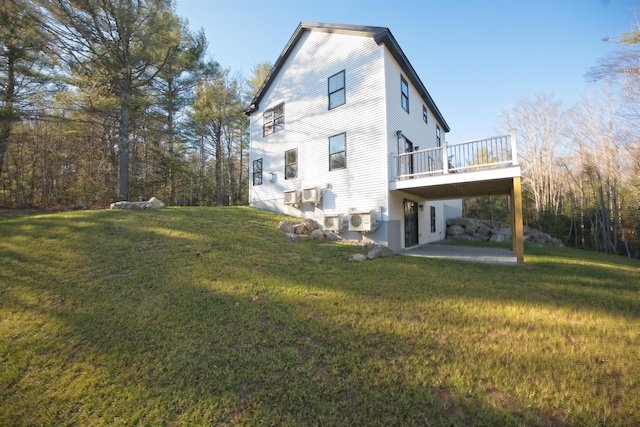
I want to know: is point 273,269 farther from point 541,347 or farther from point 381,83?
point 381,83

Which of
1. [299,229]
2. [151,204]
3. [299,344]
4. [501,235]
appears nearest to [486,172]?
[299,229]

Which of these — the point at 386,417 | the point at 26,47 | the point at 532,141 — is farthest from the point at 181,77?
the point at 532,141

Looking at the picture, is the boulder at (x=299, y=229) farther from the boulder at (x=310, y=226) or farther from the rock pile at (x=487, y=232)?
the rock pile at (x=487, y=232)

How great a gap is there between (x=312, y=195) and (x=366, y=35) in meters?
5.98

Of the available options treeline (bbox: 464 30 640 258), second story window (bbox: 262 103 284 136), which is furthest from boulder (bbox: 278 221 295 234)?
treeline (bbox: 464 30 640 258)

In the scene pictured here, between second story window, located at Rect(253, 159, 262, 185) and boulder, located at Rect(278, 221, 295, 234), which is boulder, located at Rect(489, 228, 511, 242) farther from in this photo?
second story window, located at Rect(253, 159, 262, 185)

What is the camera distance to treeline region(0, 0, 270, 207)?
10.8 meters

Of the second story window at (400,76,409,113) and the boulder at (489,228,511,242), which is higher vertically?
the second story window at (400,76,409,113)

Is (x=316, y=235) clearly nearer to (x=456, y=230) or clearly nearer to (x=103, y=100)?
(x=456, y=230)

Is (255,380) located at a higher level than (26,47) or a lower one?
lower

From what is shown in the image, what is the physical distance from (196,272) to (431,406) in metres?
4.21

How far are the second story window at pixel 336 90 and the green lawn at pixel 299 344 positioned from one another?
7.14 meters

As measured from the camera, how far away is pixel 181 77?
1686 centimetres

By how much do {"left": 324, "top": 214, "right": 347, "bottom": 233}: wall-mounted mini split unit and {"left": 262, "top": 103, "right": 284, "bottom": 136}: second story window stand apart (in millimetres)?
5522
